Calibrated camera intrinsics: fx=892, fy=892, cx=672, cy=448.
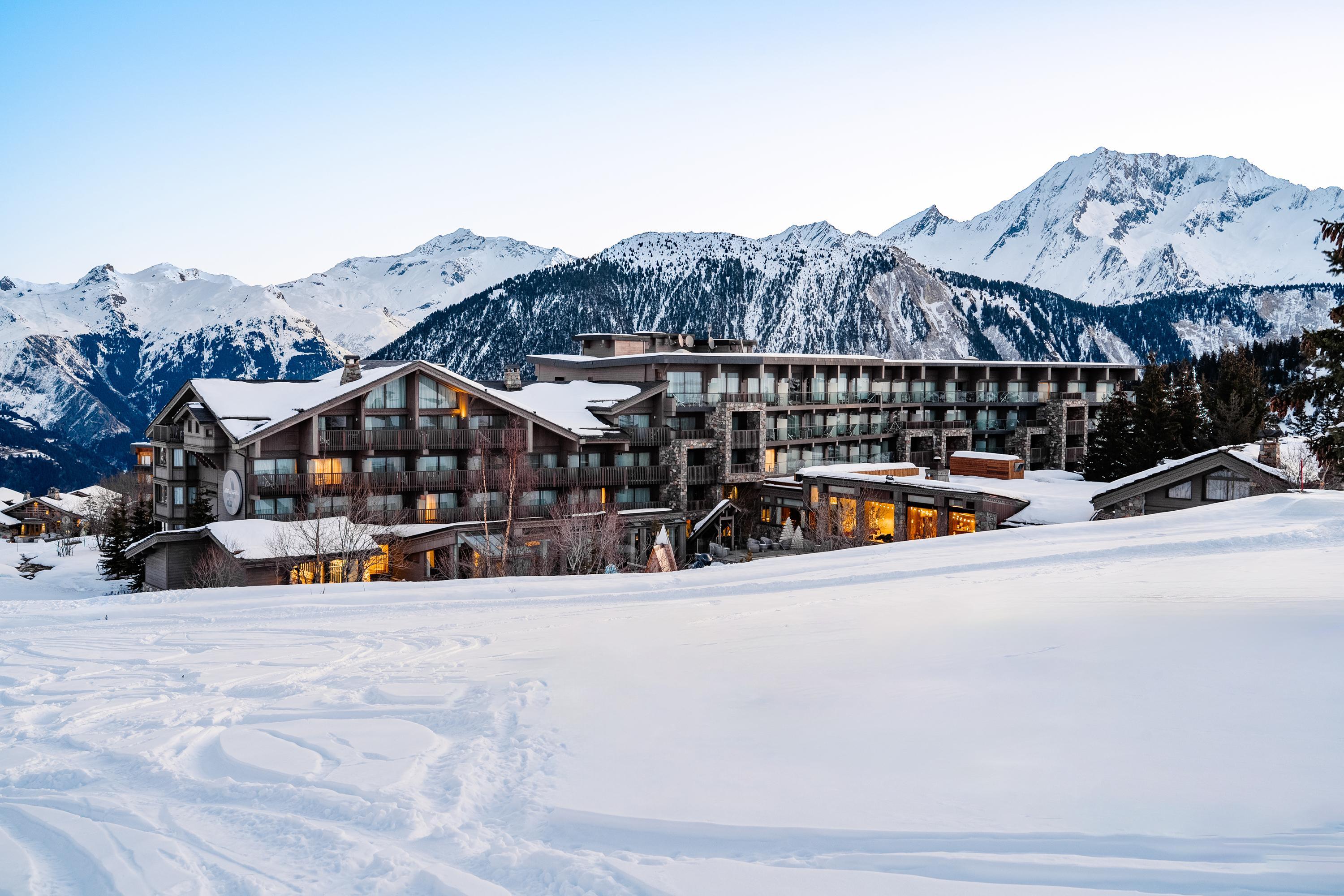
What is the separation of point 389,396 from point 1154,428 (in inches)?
1642

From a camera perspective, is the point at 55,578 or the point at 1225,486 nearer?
the point at 1225,486

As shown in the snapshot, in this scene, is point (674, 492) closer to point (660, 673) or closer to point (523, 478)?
point (523, 478)

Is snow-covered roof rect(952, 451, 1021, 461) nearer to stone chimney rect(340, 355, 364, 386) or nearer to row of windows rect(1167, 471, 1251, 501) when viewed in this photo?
row of windows rect(1167, 471, 1251, 501)

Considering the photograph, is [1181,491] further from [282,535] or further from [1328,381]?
[282,535]

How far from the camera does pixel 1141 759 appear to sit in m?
7.21

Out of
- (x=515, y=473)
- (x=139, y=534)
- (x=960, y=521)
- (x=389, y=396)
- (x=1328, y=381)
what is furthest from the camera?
(x=139, y=534)

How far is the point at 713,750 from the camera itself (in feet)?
26.9

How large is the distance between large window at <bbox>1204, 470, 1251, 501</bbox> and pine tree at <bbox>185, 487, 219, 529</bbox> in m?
41.8

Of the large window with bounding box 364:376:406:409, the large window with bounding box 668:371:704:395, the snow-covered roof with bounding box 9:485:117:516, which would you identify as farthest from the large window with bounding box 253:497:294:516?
the snow-covered roof with bounding box 9:485:117:516

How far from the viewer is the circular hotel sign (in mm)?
38000

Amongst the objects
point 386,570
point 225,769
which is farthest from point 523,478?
point 225,769

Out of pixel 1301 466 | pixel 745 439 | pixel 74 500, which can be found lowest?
pixel 74 500

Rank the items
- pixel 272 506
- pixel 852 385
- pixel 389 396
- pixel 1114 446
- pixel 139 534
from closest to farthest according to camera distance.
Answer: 1. pixel 272 506
2. pixel 389 396
3. pixel 139 534
4. pixel 1114 446
5. pixel 852 385

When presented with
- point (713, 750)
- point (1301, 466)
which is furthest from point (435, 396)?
point (713, 750)
